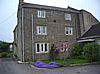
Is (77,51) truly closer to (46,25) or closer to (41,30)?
(46,25)

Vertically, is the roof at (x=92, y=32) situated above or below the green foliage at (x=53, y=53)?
above

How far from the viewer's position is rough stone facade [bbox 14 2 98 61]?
91.5 feet

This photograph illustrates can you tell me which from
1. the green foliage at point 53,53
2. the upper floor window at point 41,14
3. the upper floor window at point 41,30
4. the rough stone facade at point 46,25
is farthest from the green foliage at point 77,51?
the upper floor window at point 41,14

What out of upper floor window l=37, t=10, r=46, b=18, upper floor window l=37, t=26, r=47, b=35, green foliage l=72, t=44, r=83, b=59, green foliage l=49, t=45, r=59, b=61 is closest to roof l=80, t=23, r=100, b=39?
green foliage l=72, t=44, r=83, b=59

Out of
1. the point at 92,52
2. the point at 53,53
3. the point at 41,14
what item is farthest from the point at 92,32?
the point at 92,52

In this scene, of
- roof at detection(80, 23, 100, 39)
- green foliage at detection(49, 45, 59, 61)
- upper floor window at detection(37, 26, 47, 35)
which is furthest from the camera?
roof at detection(80, 23, 100, 39)

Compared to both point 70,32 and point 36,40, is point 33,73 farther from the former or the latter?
point 70,32

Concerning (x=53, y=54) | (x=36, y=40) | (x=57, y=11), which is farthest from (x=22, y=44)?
(x=57, y=11)

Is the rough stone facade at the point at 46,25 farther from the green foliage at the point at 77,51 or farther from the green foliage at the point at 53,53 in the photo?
the green foliage at the point at 77,51

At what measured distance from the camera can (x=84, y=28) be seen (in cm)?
3347

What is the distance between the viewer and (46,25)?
97.3 feet

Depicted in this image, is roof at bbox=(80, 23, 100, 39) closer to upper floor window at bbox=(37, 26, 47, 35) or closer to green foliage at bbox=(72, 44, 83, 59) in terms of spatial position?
green foliage at bbox=(72, 44, 83, 59)

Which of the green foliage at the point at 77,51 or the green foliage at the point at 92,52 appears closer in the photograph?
the green foliage at the point at 92,52

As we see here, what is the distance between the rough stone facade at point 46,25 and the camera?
27891 millimetres
